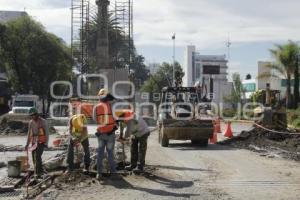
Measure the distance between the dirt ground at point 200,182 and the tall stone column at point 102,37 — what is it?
30.5m

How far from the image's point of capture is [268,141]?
2484 centimetres

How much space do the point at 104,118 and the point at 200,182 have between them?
2589 mm

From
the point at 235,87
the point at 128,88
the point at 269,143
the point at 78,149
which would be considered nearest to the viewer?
the point at 78,149

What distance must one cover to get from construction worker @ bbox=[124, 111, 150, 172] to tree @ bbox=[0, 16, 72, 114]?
160 feet

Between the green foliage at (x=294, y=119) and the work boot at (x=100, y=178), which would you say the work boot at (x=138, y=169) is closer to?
the work boot at (x=100, y=178)

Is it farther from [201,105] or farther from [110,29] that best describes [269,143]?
[110,29]

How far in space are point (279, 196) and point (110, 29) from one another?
43561 mm

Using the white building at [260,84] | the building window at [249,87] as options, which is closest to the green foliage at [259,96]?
the white building at [260,84]

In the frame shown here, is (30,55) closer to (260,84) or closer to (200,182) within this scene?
(260,84)

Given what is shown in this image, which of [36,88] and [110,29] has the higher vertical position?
[110,29]

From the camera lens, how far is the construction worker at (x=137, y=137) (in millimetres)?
14234

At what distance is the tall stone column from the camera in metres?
48.3

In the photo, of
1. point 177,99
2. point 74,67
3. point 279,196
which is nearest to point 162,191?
point 279,196

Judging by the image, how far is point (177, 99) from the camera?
24.7 m
